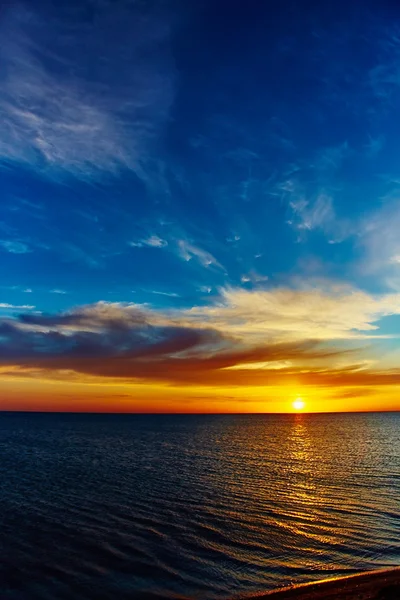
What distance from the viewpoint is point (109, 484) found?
161 feet

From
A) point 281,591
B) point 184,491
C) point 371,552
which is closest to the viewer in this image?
point 281,591

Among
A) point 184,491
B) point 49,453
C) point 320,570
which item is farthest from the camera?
point 49,453

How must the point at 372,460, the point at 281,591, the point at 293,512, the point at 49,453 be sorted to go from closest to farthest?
the point at 281,591 → the point at 293,512 → the point at 372,460 → the point at 49,453

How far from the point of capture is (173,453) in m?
84.2

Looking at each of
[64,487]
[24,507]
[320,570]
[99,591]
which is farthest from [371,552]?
[64,487]

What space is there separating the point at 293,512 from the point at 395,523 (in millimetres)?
8691

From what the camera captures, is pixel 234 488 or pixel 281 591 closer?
pixel 281 591

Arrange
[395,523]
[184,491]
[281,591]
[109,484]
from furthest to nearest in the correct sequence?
[109,484] → [184,491] → [395,523] → [281,591]

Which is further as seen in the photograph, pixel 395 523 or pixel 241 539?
pixel 395 523

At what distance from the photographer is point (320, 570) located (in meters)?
24.2

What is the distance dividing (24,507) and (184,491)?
16.9 meters

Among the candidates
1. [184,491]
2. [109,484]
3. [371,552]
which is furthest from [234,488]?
[371,552]

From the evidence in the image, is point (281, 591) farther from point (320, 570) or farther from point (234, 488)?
point (234, 488)

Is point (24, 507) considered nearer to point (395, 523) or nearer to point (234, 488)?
point (234, 488)
